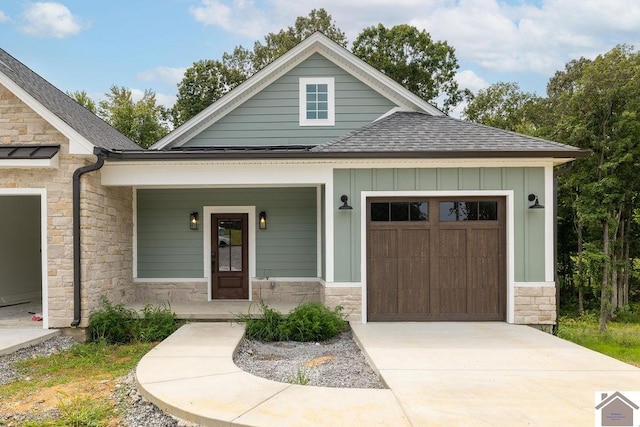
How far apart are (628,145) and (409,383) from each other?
11288 millimetres

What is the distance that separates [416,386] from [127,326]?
5.02 meters

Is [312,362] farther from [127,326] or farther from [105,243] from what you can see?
[105,243]

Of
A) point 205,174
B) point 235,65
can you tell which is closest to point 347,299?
point 205,174

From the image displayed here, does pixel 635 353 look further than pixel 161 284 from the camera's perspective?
No

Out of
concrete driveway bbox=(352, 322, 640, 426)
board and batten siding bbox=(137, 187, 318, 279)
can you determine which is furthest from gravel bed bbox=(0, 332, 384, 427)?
board and batten siding bbox=(137, 187, 318, 279)

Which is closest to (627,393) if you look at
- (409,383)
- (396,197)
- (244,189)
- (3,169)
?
(409,383)

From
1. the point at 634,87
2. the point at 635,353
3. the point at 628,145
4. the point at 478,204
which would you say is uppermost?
the point at 634,87

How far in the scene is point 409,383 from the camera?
15.0 ft

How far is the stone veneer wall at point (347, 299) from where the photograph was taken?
25.1ft

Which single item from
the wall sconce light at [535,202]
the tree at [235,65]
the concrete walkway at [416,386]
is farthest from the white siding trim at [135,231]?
the tree at [235,65]

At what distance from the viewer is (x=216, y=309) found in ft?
27.5

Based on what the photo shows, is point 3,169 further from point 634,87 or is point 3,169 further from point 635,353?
point 634,87

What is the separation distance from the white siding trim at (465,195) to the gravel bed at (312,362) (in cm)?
118

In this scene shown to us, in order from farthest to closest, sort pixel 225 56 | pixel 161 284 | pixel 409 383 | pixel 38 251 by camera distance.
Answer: pixel 225 56
pixel 38 251
pixel 161 284
pixel 409 383
